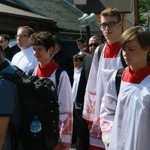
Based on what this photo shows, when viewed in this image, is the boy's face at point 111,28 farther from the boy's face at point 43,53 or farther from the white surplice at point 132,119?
the white surplice at point 132,119

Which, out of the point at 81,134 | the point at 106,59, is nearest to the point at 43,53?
the point at 106,59

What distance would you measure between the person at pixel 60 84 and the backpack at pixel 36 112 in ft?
1.81

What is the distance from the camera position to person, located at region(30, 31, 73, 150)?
12.1 feet

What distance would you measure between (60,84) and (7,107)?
3.95 ft

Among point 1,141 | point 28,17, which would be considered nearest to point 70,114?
point 1,141

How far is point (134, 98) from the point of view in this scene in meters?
2.88

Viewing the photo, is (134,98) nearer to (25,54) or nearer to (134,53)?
(134,53)

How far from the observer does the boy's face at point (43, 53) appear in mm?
3828

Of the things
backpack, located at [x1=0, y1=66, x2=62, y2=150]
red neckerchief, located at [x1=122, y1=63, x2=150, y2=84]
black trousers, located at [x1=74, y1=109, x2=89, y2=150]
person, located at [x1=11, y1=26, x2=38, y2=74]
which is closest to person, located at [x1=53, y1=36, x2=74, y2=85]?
black trousers, located at [x1=74, y1=109, x2=89, y2=150]

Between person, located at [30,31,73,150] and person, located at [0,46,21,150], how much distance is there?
2.95 ft

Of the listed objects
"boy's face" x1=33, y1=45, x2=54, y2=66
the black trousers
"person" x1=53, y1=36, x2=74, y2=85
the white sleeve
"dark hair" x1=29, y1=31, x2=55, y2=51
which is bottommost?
the black trousers

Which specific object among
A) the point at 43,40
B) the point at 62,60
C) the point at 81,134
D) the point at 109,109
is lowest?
the point at 81,134

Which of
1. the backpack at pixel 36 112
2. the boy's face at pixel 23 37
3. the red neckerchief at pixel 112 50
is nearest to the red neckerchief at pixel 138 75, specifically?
the backpack at pixel 36 112

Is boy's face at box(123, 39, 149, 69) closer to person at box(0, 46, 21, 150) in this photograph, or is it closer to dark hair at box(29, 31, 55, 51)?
person at box(0, 46, 21, 150)
